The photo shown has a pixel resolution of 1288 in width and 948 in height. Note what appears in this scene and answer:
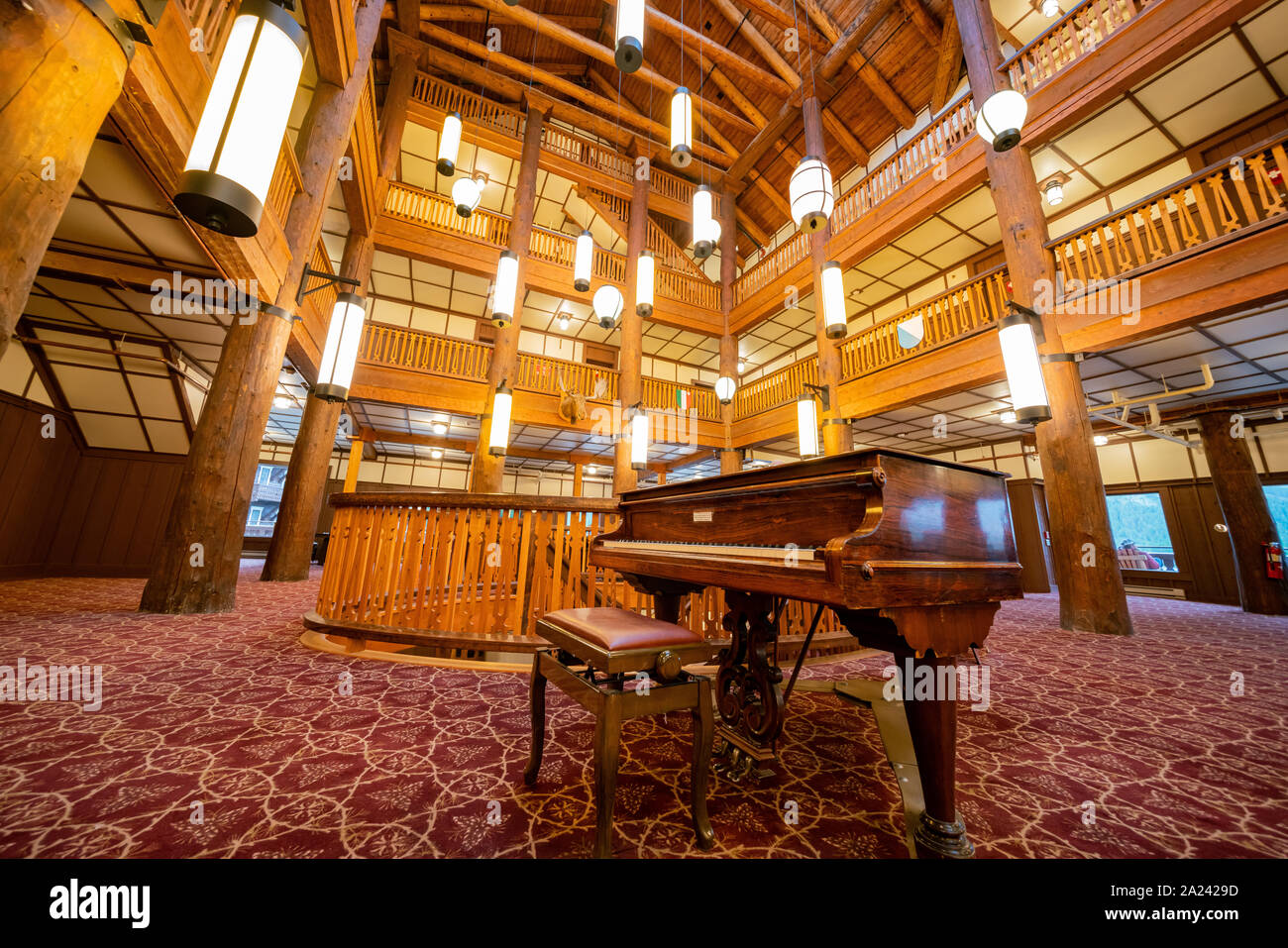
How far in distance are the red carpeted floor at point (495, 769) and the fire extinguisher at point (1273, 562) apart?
5.83 meters

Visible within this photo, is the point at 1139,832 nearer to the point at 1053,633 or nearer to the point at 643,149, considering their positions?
the point at 1053,633

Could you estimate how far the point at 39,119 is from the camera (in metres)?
1.49

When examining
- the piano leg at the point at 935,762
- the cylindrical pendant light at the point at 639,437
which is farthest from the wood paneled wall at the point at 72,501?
the piano leg at the point at 935,762

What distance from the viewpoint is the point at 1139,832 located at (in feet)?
4.45

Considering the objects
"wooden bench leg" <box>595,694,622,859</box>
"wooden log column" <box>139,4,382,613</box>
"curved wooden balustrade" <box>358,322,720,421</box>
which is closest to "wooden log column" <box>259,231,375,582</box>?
"curved wooden balustrade" <box>358,322,720,421</box>

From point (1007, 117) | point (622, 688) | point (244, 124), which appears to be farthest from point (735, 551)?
point (1007, 117)

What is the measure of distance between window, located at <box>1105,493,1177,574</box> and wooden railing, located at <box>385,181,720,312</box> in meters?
9.77

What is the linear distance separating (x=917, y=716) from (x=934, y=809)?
0.28m

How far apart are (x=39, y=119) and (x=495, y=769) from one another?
9.08 feet

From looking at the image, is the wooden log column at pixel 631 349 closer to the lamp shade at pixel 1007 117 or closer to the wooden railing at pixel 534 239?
the wooden railing at pixel 534 239

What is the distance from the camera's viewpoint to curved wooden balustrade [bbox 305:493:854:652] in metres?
3.18

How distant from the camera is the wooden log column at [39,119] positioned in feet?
4.66

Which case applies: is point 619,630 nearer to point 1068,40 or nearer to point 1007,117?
point 1007,117

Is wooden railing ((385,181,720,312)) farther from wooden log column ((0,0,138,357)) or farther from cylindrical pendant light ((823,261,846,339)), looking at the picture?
wooden log column ((0,0,138,357))
